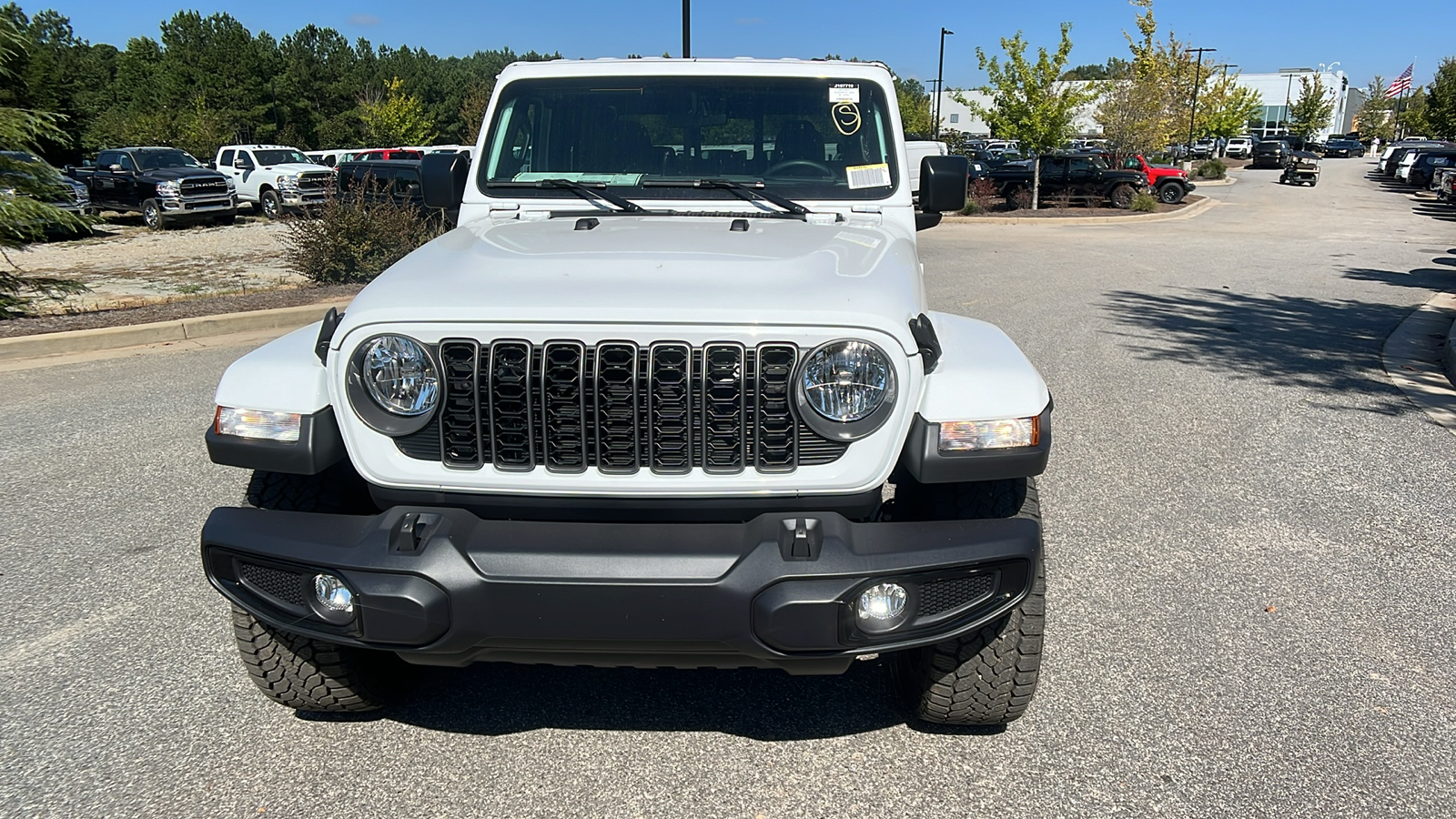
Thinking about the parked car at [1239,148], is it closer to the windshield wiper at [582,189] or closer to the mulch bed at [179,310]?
the mulch bed at [179,310]

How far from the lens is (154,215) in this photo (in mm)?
22469

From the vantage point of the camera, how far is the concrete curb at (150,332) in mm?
8727

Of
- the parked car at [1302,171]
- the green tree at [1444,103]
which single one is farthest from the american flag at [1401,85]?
the parked car at [1302,171]

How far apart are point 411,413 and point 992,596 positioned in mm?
1450

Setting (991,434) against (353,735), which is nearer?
(991,434)

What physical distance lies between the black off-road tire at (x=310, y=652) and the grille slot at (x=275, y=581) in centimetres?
27

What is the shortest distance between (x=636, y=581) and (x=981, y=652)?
106 centimetres

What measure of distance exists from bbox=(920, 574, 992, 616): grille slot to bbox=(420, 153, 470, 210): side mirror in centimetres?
246

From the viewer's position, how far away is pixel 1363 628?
367 cm

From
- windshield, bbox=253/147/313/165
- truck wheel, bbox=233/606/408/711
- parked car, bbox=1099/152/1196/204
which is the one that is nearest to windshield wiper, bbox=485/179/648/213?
truck wheel, bbox=233/606/408/711

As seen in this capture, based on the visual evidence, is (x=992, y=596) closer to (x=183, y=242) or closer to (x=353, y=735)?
(x=353, y=735)

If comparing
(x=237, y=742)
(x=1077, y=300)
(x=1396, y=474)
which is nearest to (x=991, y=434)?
(x=237, y=742)

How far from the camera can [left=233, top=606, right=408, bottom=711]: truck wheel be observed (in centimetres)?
283

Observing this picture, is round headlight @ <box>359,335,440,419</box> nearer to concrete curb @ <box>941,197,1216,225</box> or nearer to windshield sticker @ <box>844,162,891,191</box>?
windshield sticker @ <box>844,162,891,191</box>
